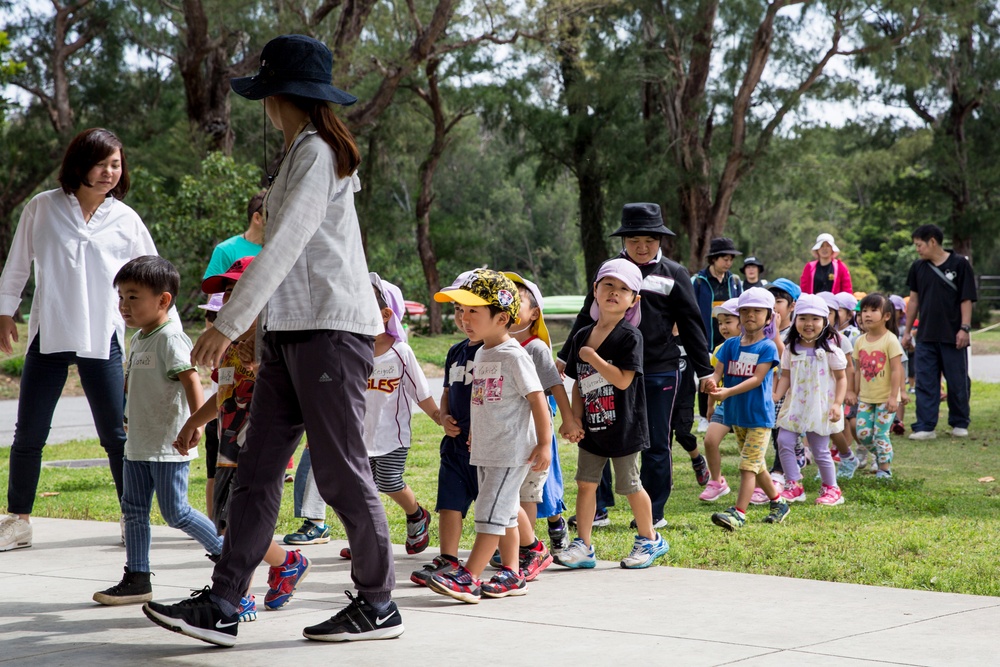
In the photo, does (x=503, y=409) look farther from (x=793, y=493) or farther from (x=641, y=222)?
(x=793, y=493)

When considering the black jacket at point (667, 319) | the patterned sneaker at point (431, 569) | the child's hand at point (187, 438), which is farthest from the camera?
the black jacket at point (667, 319)

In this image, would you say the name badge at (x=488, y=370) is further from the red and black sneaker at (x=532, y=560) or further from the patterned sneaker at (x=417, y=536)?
the patterned sneaker at (x=417, y=536)

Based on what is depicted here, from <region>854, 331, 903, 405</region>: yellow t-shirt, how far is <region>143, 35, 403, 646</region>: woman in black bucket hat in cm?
588

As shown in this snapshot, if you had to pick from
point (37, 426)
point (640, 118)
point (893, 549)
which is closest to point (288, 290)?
point (37, 426)

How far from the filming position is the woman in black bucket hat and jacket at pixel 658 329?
21.1ft

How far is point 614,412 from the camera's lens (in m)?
5.64

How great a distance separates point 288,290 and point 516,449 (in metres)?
1.43

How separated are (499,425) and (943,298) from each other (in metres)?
8.26

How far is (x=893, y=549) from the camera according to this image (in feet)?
19.1

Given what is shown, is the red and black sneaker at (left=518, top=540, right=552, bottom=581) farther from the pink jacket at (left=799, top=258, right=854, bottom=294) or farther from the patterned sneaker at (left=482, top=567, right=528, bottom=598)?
the pink jacket at (left=799, top=258, right=854, bottom=294)

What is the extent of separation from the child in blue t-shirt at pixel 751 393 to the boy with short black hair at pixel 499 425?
2027 mm

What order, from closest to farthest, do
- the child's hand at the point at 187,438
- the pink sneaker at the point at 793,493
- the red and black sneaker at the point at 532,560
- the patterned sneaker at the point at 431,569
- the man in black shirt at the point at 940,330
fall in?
1. the child's hand at the point at 187,438
2. the patterned sneaker at the point at 431,569
3. the red and black sneaker at the point at 532,560
4. the pink sneaker at the point at 793,493
5. the man in black shirt at the point at 940,330

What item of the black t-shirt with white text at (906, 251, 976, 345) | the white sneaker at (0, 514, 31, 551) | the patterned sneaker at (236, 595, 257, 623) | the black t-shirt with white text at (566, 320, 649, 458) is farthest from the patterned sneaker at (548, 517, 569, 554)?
the black t-shirt with white text at (906, 251, 976, 345)

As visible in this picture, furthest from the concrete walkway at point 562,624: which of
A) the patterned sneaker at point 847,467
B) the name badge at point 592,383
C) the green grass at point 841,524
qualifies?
the patterned sneaker at point 847,467
